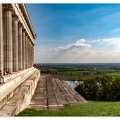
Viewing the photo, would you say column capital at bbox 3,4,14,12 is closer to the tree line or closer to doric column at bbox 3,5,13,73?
doric column at bbox 3,5,13,73

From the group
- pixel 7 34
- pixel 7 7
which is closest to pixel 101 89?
pixel 7 34

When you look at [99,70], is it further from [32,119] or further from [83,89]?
[32,119]

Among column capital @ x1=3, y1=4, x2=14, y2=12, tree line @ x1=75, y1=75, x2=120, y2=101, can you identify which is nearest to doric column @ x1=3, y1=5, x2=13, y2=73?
column capital @ x1=3, y1=4, x2=14, y2=12

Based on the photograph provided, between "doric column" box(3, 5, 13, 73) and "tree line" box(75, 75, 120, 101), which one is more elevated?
"doric column" box(3, 5, 13, 73)

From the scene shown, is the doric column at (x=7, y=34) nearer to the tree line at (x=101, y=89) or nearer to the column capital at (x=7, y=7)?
the column capital at (x=7, y=7)

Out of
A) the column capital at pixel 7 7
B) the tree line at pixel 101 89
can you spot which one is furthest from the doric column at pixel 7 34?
the tree line at pixel 101 89

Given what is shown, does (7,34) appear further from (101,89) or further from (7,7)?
(101,89)

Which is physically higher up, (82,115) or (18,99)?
(18,99)

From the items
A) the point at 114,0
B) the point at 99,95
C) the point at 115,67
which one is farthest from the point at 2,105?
the point at 115,67

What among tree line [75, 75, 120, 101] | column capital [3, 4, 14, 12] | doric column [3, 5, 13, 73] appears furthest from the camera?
tree line [75, 75, 120, 101]

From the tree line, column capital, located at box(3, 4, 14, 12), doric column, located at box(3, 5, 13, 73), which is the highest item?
column capital, located at box(3, 4, 14, 12)

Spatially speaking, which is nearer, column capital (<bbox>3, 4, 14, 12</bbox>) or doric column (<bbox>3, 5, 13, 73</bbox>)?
column capital (<bbox>3, 4, 14, 12</bbox>)
